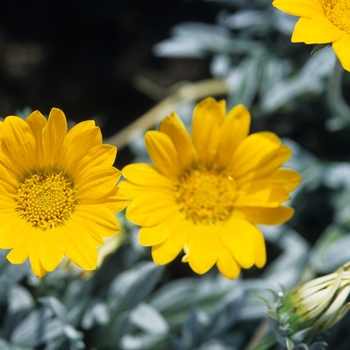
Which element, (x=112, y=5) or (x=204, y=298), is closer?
(x=204, y=298)

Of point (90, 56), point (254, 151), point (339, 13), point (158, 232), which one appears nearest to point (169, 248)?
point (158, 232)

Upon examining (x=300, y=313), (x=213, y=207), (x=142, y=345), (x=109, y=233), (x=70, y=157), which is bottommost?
(x=142, y=345)

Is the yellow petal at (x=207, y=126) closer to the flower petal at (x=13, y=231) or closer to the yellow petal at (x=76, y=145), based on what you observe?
the yellow petal at (x=76, y=145)

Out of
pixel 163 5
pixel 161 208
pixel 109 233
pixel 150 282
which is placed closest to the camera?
pixel 109 233

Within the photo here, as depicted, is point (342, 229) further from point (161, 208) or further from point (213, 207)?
point (161, 208)

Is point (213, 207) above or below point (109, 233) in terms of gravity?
below

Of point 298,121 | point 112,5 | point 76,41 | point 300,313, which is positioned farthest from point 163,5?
point 300,313

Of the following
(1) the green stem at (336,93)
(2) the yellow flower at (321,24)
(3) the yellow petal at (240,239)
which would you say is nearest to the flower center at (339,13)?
(2) the yellow flower at (321,24)

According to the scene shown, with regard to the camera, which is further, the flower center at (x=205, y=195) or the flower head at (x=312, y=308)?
the flower center at (x=205, y=195)
